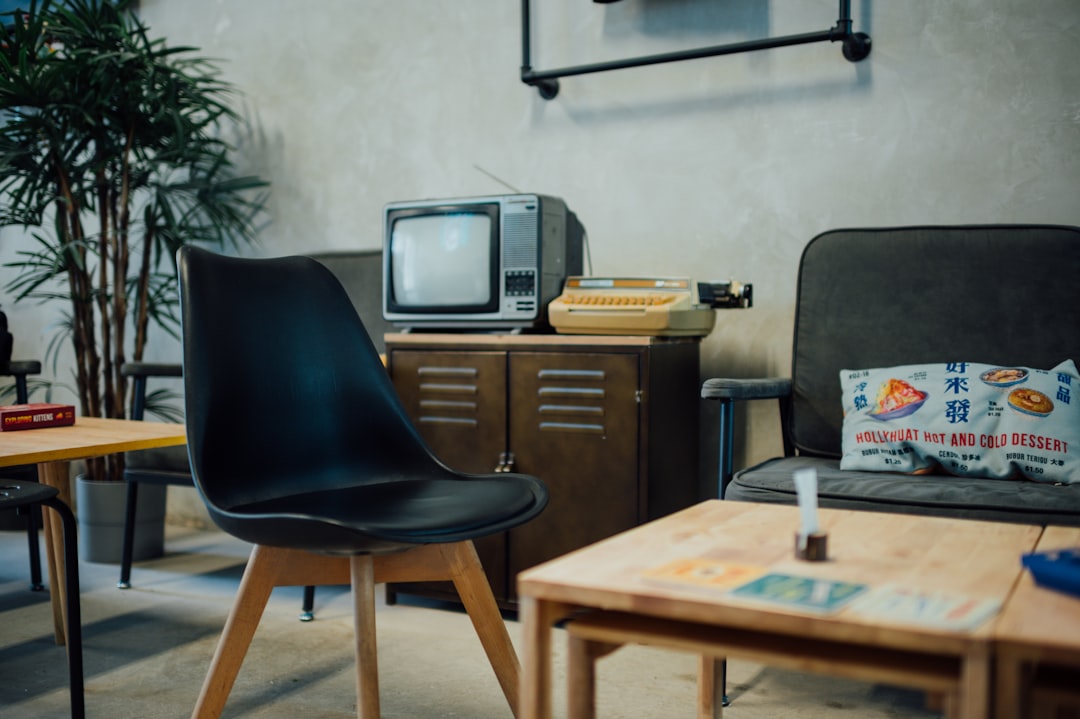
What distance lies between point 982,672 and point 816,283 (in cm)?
180

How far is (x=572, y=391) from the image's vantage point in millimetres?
2590

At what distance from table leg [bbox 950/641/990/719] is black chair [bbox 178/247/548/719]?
82 centimetres

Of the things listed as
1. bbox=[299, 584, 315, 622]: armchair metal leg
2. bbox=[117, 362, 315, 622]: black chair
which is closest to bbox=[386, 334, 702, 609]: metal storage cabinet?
bbox=[299, 584, 315, 622]: armchair metal leg

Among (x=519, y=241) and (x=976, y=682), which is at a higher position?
(x=519, y=241)

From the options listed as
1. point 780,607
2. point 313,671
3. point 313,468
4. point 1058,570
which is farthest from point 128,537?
point 1058,570

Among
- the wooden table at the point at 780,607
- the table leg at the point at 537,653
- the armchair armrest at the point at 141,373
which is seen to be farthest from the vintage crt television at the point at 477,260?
the table leg at the point at 537,653

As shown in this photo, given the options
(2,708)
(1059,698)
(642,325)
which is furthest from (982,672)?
(2,708)

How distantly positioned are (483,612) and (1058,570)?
1002 mm

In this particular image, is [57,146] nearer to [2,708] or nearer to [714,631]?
[2,708]

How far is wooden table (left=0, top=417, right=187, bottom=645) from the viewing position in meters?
1.82

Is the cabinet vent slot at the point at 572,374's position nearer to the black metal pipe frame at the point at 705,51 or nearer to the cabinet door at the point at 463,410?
the cabinet door at the point at 463,410

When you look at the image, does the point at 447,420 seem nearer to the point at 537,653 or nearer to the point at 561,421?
the point at 561,421

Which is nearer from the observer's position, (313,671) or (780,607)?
(780,607)

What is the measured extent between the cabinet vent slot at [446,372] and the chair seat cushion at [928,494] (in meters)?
0.87
